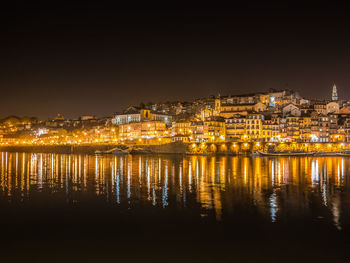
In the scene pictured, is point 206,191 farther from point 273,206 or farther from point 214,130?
point 214,130

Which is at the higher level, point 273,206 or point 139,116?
point 139,116

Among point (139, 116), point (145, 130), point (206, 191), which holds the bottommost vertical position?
point (206, 191)

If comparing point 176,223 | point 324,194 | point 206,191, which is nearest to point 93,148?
point 206,191

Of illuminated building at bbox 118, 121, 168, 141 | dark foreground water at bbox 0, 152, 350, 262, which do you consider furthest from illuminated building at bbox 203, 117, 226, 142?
dark foreground water at bbox 0, 152, 350, 262

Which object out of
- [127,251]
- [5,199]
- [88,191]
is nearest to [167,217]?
[127,251]

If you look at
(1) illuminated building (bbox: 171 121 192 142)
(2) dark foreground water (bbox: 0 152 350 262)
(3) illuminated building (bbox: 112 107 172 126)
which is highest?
(3) illuminated building (bbox: 112 107 172 126)

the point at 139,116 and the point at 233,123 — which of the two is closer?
the point at 233,123

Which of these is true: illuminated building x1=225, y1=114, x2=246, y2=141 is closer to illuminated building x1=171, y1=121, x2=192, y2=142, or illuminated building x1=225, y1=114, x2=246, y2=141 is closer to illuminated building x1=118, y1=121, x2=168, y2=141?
illuminated building x1=171, y1=121, x2=192, y2=142

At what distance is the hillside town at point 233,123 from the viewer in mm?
74562

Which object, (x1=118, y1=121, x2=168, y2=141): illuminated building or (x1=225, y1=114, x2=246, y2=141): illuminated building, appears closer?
(x1=225, y1=114, x2=246, y2=141): illuminated building

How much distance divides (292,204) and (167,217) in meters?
6.85

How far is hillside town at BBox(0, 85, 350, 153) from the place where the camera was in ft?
245

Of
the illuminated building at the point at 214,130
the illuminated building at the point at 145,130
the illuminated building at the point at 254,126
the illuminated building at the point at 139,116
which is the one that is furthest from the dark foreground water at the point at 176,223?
the illuminated building at the point at 139,116

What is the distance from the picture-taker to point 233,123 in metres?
75.9
